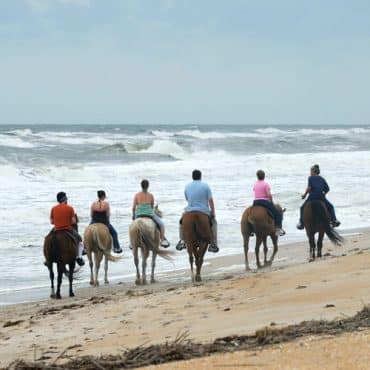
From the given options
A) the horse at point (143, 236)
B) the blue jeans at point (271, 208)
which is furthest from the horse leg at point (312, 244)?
the horse at point (143, 236)

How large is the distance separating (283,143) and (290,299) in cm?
7437

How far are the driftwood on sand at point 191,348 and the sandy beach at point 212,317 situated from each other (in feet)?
0.74

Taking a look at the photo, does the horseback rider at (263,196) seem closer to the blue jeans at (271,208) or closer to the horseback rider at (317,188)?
the blue jeans at (271,208)

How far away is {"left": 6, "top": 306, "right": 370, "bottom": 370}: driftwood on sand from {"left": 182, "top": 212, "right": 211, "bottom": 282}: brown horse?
7119 mm

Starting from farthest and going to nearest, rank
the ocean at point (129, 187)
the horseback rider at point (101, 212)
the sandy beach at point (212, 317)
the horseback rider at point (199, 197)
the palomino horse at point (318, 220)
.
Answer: the ocean at point (129, 187) < the palomino horse at point (318, 220) < the horseback rider at point (101, 212) < the horseback rider at point (199, 197) < the sandy beach at point (212, 317)

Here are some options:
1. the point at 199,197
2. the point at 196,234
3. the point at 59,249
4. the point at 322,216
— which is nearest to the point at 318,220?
the point at 322,216

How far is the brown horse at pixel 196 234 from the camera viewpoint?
48.3ft

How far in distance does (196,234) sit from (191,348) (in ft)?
25.8

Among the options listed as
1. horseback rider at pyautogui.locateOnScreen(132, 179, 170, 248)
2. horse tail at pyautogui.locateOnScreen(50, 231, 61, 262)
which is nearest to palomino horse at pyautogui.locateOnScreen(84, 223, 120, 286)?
horseback rider at pyautogui.locateOnScreen(132, 179, 170, 248)

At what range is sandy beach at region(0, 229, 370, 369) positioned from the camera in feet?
21.2

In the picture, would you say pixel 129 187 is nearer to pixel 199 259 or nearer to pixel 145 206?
pixel 145 206

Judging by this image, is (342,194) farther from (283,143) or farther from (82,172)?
(283,143)

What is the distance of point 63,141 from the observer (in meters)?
79.3

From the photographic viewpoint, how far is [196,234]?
14836 millimetres
